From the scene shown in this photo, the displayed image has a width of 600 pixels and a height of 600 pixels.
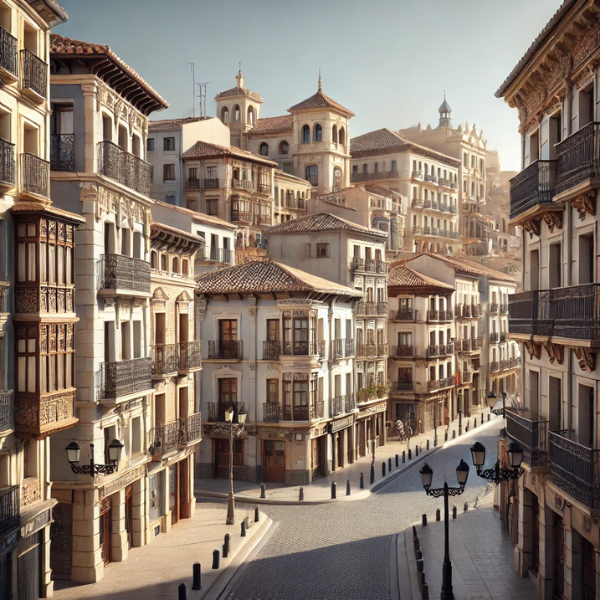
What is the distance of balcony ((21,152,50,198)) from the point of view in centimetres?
2072

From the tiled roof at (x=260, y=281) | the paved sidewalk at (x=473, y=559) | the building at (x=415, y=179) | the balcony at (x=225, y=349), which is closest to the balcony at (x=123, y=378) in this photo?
the paved sidewalk at (x=473, y=559)

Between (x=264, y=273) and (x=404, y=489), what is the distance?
13.2 m

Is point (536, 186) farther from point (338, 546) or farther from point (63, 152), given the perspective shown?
point (338, 546)

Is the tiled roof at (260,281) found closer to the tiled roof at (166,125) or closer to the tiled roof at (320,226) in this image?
the tiled roof at (320,226)

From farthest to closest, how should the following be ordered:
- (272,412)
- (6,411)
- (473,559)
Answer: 1. (272,412)
2. (473,559)
3. (6,411)

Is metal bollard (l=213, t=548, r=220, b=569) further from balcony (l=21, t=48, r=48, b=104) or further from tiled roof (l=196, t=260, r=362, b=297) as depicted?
tiled roof (l=196, t=260, r=362, b=297)

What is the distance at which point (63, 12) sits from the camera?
21.9m

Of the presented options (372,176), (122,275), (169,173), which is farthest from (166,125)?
(122,275)

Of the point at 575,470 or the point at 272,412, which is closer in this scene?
the point at 575,470

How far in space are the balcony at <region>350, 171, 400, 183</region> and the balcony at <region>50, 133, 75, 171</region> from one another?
71.3 metres

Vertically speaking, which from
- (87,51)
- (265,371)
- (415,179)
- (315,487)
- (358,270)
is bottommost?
(315,487)

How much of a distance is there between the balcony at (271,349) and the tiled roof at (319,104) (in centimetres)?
4789

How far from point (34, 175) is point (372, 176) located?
7815cm

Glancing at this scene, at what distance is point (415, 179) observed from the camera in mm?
95375
